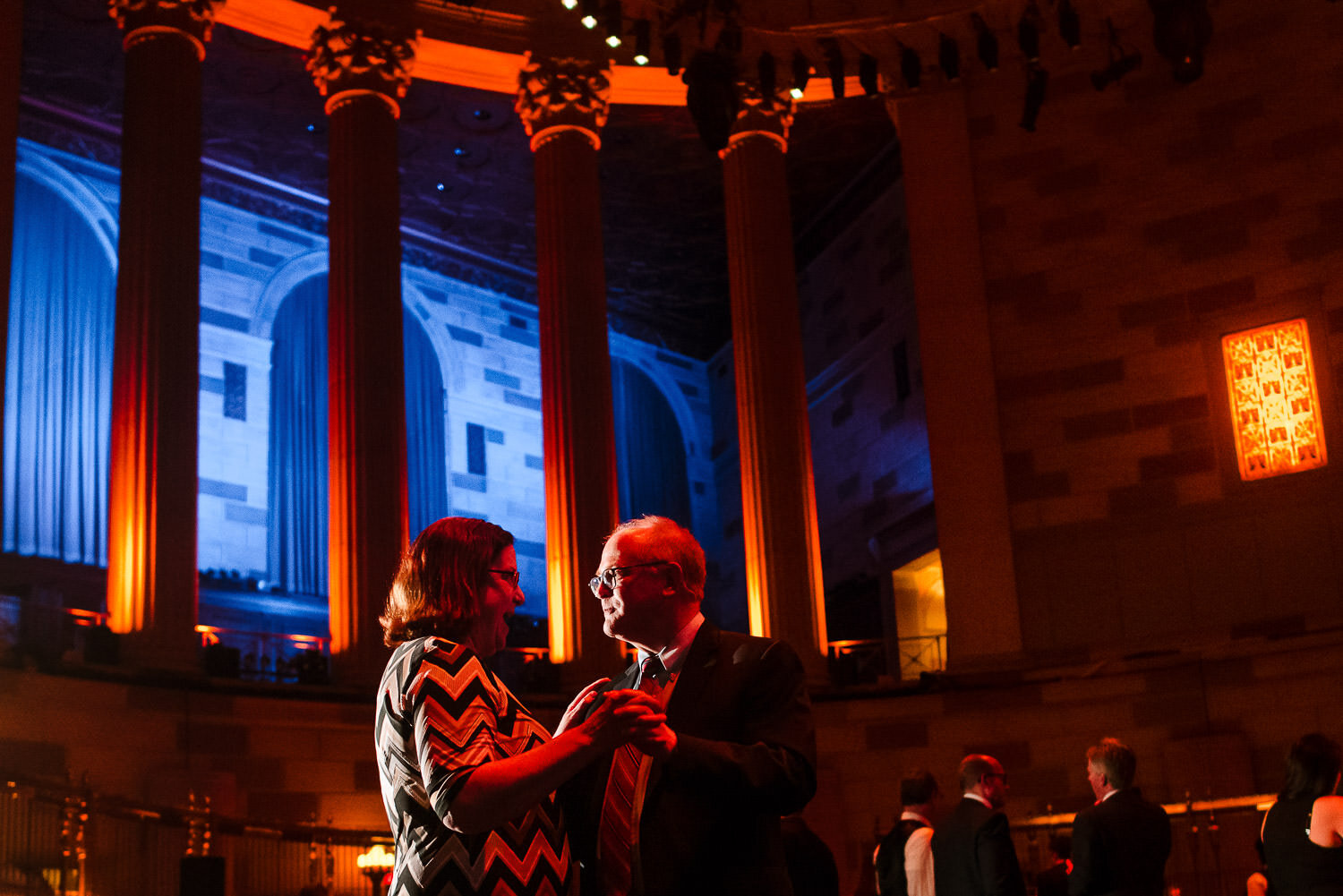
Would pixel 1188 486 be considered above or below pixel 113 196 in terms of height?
below

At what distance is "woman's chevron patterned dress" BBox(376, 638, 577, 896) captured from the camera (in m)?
3.81

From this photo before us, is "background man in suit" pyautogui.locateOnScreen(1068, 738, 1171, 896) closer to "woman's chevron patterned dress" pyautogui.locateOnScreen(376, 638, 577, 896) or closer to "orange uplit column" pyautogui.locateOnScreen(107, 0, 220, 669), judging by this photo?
"woman's chevron patterned dress" pyautogui.locateOnScreen(376, 638, 577, 896)

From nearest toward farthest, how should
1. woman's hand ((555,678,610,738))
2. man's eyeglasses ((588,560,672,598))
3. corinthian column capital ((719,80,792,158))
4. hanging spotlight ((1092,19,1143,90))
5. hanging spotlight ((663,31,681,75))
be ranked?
woman's hand ((555,678,610,738)), man's eyeglasses ((588,560,672,598)), hanging spotlight ((663,31,681,75)), hanging spotlight ((1092,19,1143,90)), corinthian column capital ((719,80,792,158))

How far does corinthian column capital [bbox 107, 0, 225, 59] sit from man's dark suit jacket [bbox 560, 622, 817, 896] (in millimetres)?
16559

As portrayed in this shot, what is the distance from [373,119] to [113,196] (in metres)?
5.86

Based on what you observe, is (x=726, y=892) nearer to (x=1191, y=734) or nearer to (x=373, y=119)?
(x=1191, y=734)

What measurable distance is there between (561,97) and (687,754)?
18.4 m

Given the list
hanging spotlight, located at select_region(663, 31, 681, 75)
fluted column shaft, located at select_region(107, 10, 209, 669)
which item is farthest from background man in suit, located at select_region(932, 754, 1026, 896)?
fluted column shaft, located at select_region(107, 10, 209, 669)

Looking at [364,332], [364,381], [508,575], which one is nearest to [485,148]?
[364,332]

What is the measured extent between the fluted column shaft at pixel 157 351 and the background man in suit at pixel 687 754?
44.1 ft

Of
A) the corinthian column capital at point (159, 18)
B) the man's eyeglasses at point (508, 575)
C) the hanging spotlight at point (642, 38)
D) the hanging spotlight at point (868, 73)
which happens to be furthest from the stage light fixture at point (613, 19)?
the man's eyeglasses at point (508, 575)

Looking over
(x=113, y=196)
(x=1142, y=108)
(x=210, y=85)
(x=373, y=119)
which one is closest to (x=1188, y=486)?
(x=1142, y=108)

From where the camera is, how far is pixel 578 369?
20.4 meters

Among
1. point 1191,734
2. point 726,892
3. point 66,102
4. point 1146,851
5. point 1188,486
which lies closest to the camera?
point 726,892
